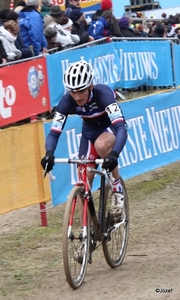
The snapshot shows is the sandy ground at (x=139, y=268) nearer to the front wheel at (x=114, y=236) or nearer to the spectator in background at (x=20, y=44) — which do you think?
the front wheel at (x=114, y=236)

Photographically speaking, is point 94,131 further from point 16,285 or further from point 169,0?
point 169,0

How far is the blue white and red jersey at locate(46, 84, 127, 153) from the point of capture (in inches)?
241

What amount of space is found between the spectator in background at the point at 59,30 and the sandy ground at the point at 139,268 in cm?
490

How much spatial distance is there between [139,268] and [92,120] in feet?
4.92

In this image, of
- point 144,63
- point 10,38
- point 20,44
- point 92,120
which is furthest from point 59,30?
point 92,120

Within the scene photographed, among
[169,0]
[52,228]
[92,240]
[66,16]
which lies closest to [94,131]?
[92,240]

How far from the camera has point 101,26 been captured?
14648 millimetres

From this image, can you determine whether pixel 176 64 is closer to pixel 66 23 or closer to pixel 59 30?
pixel 66 23

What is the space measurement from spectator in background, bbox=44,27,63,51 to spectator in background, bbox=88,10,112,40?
59.3 inches

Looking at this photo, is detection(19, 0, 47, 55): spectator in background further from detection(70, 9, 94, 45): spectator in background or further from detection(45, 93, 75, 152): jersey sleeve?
detection(45, 93, 75, 152): jersey sleeve

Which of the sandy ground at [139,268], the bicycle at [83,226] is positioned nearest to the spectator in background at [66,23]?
the sandy ground at [139,268]

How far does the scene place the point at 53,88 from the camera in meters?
11.4

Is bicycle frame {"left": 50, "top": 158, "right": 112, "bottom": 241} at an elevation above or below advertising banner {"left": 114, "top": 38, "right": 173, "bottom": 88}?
above

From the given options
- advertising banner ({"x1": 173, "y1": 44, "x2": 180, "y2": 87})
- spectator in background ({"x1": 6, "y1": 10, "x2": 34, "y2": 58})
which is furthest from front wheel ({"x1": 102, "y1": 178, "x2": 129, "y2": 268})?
advertising banner ({"x1": 173, "y1": 44, "x2": 180, "y2": 87})
